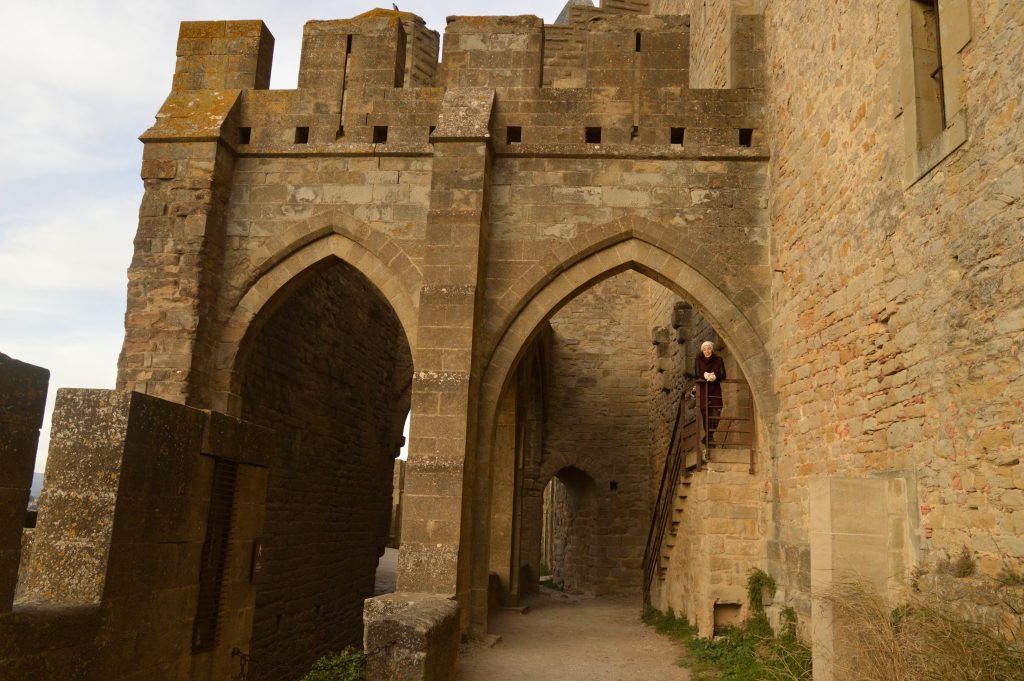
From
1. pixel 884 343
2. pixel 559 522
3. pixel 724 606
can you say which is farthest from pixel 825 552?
pixel 559 522

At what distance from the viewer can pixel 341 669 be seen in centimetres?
554

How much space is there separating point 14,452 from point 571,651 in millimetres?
5954

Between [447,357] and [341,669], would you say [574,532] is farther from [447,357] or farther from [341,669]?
[341,669]

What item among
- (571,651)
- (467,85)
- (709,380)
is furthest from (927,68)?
(571,651)

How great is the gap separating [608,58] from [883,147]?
3791 mm

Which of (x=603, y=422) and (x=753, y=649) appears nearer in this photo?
(x=753, y=649)

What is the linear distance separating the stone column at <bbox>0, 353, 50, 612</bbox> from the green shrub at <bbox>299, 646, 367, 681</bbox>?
2781 mm

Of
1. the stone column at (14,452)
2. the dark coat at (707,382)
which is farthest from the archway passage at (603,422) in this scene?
the stone column at (14,452)

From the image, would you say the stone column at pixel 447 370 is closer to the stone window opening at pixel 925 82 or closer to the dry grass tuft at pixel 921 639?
the dry grass tuft at pixel 921 639

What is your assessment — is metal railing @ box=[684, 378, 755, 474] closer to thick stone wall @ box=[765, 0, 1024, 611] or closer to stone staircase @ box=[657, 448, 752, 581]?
stone staircase @ box=[657, 448, 752, 581]

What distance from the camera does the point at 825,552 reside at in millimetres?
4840

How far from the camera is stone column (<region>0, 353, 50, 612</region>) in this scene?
2.92 m

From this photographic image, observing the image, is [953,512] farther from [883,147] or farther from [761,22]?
[761,22]

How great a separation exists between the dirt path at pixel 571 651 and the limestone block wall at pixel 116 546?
2.90 metres
